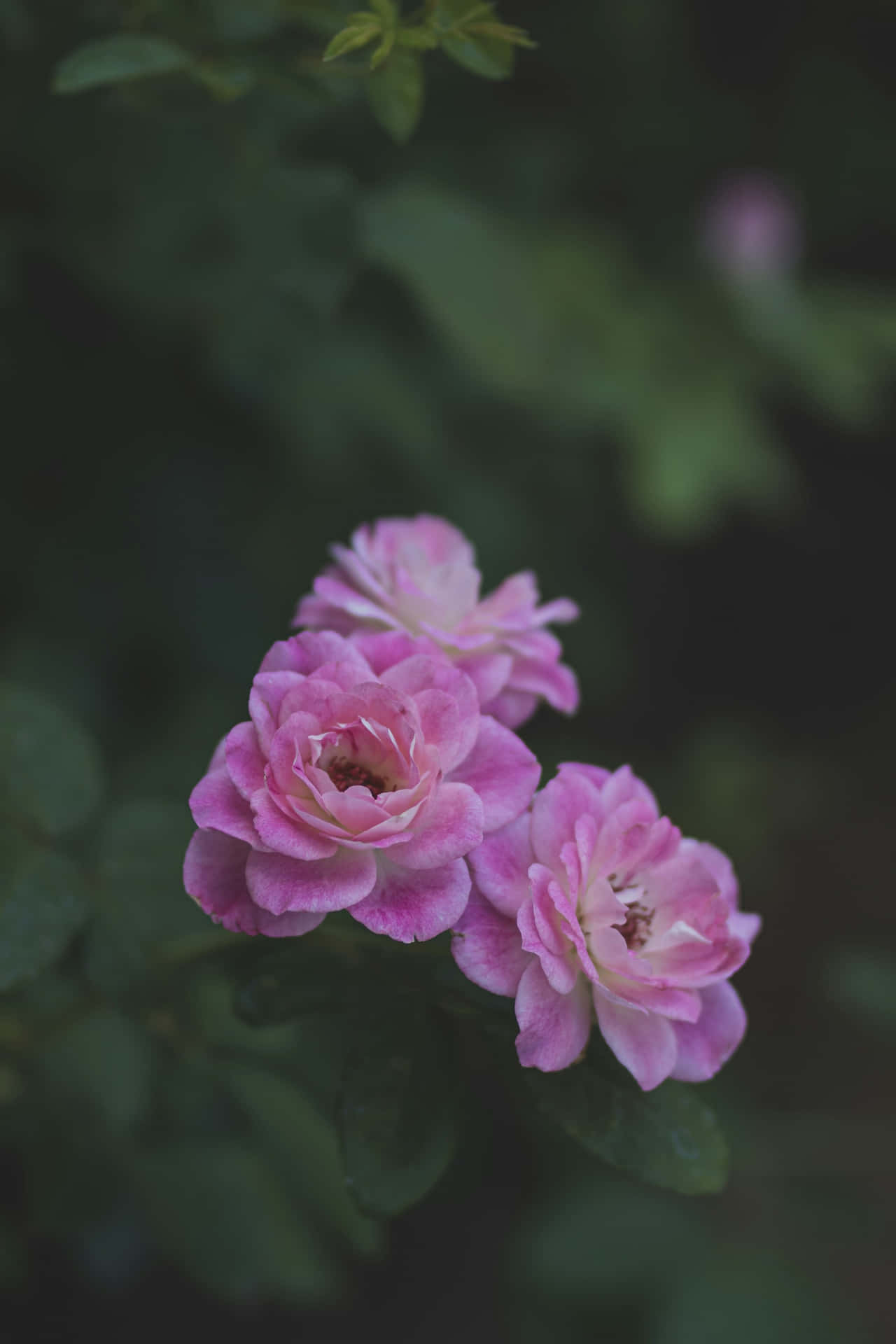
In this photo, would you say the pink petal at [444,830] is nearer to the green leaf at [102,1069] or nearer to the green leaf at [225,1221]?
the green leaf at [102,1069]

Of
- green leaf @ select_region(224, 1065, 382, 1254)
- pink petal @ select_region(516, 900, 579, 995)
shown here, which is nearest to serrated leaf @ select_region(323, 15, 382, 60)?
pink petal @ select_region(516, 900, 579, 995)

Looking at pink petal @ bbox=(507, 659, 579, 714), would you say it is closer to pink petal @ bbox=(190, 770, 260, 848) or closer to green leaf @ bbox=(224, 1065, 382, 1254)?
pink petal @ bbox=(190, 770, 260, 848)

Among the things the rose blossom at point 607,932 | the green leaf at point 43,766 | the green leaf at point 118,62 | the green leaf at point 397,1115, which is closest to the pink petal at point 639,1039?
the rose blossom at point 607,932

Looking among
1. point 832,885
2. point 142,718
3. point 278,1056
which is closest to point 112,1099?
point 278,1056

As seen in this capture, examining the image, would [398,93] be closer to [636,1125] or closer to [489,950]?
[489,950]

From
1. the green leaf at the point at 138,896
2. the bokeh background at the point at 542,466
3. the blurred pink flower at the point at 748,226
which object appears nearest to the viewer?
the green leaf at the point at 138,896

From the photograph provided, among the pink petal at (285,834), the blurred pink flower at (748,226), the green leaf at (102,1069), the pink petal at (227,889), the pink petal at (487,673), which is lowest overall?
the green leaf at (102,1069)
